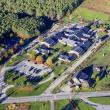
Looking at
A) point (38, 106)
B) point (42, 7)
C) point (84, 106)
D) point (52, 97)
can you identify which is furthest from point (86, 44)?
point (38, 106)

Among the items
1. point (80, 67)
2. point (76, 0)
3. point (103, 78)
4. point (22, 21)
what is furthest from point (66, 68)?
point (76, 0)

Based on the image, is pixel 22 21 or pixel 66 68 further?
pixel 22 21

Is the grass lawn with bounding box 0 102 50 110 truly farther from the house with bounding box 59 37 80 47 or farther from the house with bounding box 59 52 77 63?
the house with bounding box 59 37 80 47

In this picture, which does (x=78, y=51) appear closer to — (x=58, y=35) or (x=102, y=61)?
(x=102, y=61)

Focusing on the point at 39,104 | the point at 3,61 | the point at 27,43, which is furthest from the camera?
the point at 27,43

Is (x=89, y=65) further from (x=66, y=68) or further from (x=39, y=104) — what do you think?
(x=39, y=104)

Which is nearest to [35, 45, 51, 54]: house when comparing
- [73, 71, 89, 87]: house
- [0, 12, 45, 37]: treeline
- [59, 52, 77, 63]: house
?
[59, 52, 77, 63]: house
